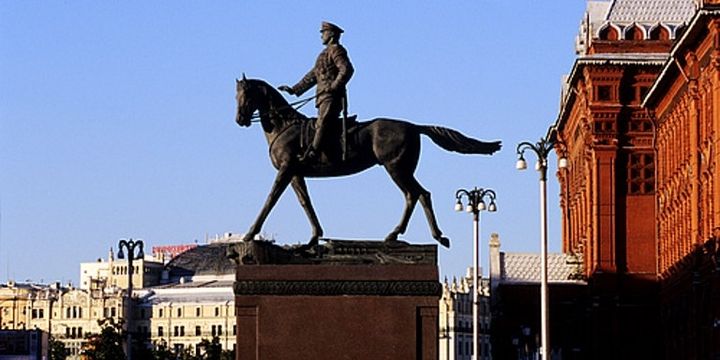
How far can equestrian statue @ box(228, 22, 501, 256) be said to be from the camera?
1313 inches

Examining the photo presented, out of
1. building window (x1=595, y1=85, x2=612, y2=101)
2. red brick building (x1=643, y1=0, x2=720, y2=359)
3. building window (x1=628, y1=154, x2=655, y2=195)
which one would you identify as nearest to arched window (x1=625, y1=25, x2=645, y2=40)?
building window (x1=595, y1=85, x2=612, y2=101)

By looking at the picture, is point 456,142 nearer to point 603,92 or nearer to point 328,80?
point 328,80

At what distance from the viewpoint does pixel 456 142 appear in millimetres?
34250

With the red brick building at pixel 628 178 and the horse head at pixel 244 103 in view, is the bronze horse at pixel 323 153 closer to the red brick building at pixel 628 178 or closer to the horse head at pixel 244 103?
the horse head at pixel 244 103

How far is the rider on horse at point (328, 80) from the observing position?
109ft

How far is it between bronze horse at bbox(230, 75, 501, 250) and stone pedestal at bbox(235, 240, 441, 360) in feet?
3.99

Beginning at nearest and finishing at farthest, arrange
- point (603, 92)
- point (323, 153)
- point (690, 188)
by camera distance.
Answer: point (323, 153)
point (690, 188)
point (603, 92)

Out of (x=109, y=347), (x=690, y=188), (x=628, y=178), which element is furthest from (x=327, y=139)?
(x=109, y=347)

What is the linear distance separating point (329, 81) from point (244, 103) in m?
1.44

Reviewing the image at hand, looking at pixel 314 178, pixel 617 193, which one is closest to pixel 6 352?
pixel 617 193

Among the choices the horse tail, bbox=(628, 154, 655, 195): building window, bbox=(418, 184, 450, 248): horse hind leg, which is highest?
bbox=(628, 154, 655, 195): building window

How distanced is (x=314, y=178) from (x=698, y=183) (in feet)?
137

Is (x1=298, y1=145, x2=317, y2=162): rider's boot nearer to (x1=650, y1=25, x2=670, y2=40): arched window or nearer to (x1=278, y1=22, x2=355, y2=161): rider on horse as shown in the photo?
(x1=278, y1=22, x2=355, y2=161): rider on horse

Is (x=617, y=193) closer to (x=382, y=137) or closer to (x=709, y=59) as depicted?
(x=709, y=59)
